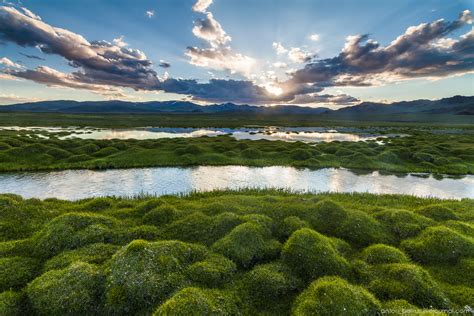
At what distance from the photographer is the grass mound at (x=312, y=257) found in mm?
12617

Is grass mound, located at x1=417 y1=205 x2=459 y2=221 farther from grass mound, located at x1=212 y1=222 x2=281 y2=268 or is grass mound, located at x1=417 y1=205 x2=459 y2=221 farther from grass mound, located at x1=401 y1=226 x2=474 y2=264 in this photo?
grass mound, located at x1=212 y1=222 x2=281 y2=268

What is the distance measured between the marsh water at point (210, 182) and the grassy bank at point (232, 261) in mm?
9437

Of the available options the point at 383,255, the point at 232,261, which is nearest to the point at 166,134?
the point at 232,261

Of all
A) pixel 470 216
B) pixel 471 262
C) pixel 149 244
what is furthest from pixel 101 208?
pixel 470 216

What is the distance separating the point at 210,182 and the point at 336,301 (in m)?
24.7

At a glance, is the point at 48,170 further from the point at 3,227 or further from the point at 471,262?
the point at 471,262

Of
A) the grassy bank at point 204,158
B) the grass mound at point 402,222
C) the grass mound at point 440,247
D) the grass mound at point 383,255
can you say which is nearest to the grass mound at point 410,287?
the grass mound at point 383,255

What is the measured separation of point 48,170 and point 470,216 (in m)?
51.6

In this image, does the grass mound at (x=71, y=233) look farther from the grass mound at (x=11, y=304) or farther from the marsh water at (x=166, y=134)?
the marsh water at (x=166, y=134)

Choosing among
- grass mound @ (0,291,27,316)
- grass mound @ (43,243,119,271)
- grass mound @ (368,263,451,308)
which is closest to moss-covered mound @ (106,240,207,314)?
grass mound @ (43,243,119,271)

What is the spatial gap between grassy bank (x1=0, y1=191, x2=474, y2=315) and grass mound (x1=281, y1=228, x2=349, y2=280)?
53 millimetres

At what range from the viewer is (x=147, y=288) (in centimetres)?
1074

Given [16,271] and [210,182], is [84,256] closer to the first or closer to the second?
[16,271]

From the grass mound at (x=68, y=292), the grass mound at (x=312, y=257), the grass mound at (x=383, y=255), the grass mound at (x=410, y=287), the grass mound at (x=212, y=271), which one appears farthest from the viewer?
the grass mound at (x=383, y=255)
